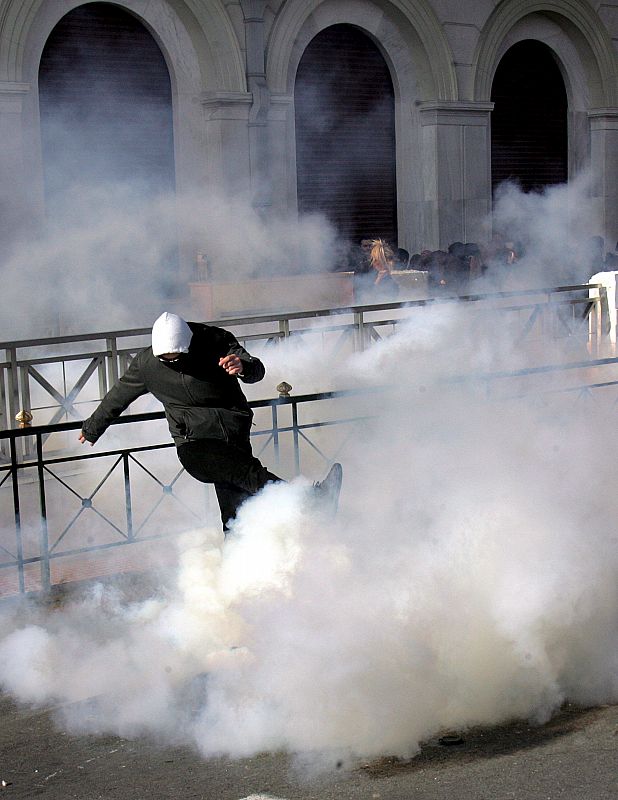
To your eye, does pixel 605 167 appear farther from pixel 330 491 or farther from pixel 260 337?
pixel 330 491

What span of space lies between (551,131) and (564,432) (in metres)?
11.1

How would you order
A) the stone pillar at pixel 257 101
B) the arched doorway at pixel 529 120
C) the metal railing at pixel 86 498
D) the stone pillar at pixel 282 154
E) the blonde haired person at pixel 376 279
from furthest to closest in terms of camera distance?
the arched doorway at pixel 529 120 < the stone pillar at pixel 282 154 < the stone pillar at pixel 257 101 < the blonde haired person at pixel 376 279 < the metal railing at pixel 86 498

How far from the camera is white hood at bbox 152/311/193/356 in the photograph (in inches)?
174

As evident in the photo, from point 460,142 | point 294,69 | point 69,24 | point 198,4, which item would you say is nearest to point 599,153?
point 460,142

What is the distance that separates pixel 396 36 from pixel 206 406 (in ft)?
34.9

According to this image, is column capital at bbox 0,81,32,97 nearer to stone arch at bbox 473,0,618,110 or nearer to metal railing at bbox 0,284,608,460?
metal railing at bbox 0,284,608,460

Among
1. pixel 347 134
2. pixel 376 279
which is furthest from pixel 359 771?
pixel 347 134

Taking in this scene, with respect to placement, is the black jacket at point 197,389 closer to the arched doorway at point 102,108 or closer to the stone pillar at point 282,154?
the arched doorway at point 102,108

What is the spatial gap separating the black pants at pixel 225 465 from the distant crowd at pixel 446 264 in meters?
6.73

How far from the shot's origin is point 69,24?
37.8ft

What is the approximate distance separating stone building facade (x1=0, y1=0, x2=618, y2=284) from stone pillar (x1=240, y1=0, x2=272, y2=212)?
1 centimetres

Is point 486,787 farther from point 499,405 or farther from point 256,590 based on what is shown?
point 499,405

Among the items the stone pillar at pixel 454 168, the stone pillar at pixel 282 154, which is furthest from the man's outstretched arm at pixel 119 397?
the stone pillar at pixel 454 168

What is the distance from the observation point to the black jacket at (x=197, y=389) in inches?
181
